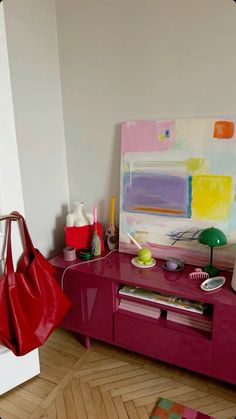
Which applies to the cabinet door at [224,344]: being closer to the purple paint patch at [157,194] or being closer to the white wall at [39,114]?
the purple paint patch at [157,194]

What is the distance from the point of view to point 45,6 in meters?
1.59

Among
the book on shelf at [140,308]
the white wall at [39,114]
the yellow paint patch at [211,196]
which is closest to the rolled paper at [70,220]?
the white wall at [39,114]

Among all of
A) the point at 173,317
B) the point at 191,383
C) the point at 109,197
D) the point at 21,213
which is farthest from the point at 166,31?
the point at 191,383

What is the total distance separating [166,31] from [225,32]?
283mm

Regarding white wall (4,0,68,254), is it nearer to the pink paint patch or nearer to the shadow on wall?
the shadow on wall

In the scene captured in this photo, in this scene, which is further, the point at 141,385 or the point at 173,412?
the point at 141,385

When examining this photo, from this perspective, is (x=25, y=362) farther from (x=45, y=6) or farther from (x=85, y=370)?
(x=45, y=6)

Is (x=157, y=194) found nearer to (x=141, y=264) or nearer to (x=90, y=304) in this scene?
(x=141, y=264)

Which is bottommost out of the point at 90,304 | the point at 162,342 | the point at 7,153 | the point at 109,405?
the point at 109,405

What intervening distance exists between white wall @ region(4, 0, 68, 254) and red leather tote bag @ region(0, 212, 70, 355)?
34 centimetres

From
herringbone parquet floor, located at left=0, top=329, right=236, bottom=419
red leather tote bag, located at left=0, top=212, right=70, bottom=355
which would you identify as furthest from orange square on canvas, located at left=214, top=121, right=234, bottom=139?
herringbone parquet floor, located at left=0, top=329, right=236, bottom=419

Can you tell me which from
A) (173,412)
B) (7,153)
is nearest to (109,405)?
(173,412)

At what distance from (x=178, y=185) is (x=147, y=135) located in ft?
1.05

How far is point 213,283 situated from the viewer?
1.37m
